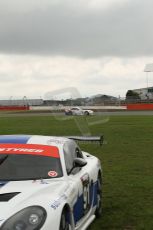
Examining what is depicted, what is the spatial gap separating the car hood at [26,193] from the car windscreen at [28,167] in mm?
211

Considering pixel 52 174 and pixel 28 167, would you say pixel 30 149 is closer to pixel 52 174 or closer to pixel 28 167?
pixel 28 167

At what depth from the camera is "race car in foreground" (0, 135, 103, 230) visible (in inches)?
185

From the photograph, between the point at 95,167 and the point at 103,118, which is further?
the point at 103,118

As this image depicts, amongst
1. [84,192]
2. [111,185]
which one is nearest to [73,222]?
[84,192]

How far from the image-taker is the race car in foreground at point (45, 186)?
4.71 metres

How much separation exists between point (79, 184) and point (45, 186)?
2.42 ft

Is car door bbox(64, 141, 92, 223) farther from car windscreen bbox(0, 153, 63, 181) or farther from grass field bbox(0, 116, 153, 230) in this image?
grass field bbox(0, 116, 153, 230)

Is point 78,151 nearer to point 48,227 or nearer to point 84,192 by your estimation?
point 84,192

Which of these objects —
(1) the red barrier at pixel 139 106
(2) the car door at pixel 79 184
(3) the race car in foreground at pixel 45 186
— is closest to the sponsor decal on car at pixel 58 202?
(3) the race car in foreground at pixel 45 186

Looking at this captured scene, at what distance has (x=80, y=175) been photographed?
Answer: 6438mm

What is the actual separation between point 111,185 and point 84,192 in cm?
411

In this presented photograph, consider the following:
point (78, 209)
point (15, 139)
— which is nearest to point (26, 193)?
point (78, 209)

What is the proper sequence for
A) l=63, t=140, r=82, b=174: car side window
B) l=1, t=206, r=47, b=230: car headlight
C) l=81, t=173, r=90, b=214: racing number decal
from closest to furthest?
l=1, t=206, r=47, b=230: car headlight, l=63, t=140, r=82, b=174: car side window, l=81, t=173, r=90, b=214: racing number decal

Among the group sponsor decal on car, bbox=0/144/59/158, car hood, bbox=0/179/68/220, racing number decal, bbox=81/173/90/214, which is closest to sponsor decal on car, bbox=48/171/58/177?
car hood, bbox=0/179/68/220
